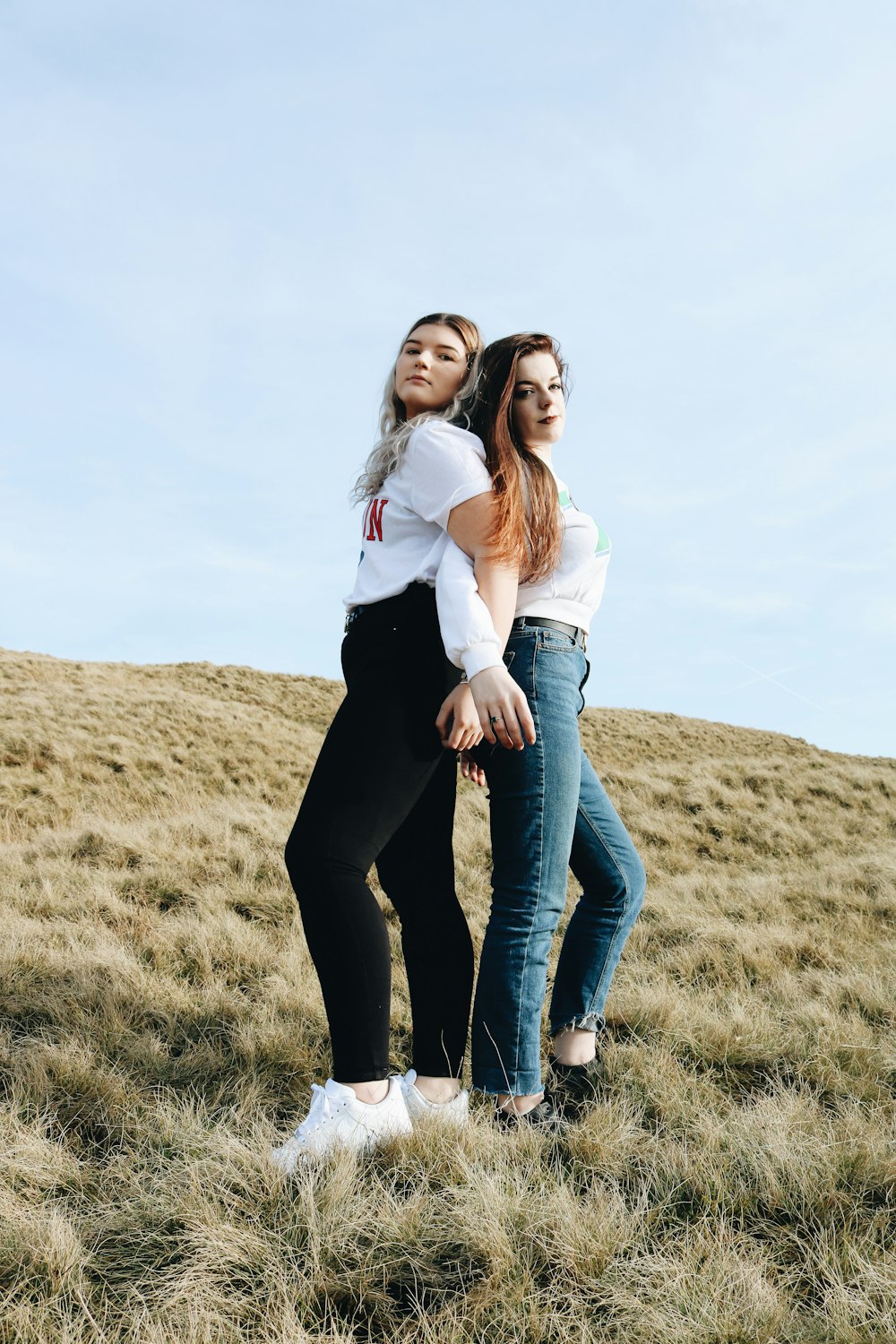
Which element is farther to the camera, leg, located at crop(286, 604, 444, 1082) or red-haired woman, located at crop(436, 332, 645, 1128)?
red-haired woman, located at crop(436, 332, 645, 1128)

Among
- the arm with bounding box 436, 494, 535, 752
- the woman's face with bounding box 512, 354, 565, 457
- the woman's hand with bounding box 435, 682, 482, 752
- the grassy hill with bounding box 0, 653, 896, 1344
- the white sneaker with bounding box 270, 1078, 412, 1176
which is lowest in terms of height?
the grassy hill with bounding box 0, 653, 896, 1344

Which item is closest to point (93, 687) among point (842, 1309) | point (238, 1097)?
point (238, 1097)

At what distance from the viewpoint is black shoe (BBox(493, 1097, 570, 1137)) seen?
2.20 metres

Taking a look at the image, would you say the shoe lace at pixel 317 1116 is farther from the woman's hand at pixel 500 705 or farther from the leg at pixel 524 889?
the woman's hand at pixel 500 705

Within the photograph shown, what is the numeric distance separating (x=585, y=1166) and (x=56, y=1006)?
213 centimetres

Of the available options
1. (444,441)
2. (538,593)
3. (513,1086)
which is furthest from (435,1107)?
(444,441)

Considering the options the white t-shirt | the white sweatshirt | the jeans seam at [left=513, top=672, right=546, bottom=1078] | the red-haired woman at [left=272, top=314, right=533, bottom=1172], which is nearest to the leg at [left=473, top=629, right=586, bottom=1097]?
the jeans seam at [left=513, top=672, right=546, bottom=1078]

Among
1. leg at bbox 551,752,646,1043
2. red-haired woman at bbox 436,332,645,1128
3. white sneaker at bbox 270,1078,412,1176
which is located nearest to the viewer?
white sneaker at bbox 270,1078,412,1176

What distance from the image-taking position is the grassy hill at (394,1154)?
154 centimetres

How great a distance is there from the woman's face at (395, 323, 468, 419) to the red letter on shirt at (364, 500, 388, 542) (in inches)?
12.7

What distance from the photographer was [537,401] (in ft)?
7.97

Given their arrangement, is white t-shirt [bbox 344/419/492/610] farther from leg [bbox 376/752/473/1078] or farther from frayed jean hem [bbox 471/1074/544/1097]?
frayed jean hem [bbox 471/1074/544/1097]

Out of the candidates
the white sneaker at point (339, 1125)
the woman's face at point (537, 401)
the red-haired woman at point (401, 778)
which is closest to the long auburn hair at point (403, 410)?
the red-haired woman at point (401, 778)

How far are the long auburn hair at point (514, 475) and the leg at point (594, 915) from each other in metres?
0.78
